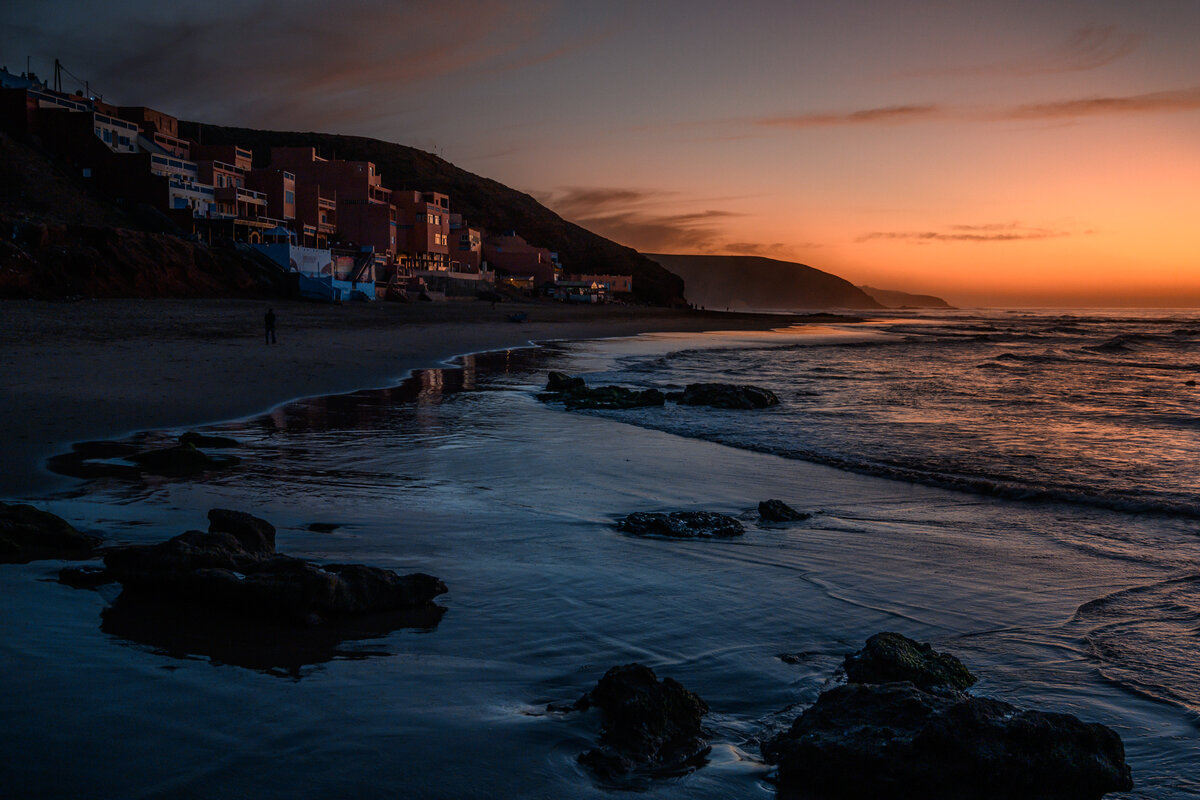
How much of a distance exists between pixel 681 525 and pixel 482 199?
15708 cm

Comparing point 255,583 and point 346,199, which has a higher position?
point 346,199

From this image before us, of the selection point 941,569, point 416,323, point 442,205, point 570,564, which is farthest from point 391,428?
point 442,205

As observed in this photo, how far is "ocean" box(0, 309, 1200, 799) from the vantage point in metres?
3.21

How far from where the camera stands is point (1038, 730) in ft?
10.1

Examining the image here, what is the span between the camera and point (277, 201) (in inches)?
2598

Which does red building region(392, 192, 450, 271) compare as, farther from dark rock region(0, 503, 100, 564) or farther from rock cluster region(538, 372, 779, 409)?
dark rock region(0, 503, 100, 564)

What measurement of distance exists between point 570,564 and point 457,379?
15.9 metres

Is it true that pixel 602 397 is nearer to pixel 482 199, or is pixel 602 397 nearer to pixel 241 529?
pixel 241 529

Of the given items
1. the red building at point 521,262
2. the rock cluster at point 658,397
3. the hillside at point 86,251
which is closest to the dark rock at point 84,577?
the rock cluster at point 658,397

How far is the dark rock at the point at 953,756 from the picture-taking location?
2986mm

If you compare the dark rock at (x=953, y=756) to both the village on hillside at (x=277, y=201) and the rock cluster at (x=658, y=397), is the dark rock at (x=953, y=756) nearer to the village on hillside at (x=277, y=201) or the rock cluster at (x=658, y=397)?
the rock cluster at (x=658, y=397)

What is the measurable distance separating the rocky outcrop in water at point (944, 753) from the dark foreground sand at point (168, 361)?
302 inches

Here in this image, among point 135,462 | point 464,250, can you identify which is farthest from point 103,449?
point 464,250

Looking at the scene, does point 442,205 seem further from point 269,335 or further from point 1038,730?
point 1038,730
